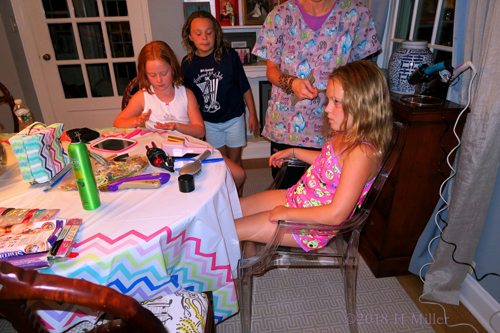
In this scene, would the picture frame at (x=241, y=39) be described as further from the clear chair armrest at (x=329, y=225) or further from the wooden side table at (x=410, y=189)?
the clear chair armrest at (x=329, y=225)

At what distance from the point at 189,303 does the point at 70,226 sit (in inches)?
16.3

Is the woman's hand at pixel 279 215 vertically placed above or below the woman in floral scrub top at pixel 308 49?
below

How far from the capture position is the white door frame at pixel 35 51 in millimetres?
2900

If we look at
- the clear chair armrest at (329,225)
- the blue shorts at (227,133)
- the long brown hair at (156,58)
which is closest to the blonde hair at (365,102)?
the clear chair armrest at (329,225)

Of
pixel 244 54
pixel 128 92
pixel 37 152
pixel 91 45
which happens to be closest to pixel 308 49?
pixel 128 92

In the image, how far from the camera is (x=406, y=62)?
157cm

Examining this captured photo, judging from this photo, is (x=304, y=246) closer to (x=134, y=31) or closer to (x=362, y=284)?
(x=362, y=284)

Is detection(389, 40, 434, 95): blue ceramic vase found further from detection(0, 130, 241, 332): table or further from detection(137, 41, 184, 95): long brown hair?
detection(137, 41, 184, 95): long brown hair

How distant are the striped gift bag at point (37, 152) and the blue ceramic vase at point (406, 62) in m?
1.66

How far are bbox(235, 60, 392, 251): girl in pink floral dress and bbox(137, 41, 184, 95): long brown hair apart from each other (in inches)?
40.7

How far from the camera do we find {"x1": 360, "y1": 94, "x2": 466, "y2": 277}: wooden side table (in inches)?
54.9

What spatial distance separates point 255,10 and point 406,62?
6.13 feet

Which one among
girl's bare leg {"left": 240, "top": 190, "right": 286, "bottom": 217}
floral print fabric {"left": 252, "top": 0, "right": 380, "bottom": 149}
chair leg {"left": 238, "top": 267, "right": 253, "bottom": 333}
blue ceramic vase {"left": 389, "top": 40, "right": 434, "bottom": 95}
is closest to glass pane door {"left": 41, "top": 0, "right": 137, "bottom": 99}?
floral print fabric {"left": 252, "top": 0, "right": 380, "bottom": 149}

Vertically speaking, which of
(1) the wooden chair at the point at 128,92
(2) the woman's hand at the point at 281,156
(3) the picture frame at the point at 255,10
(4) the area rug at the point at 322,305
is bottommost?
(4) the area rug at the point at 322,305
